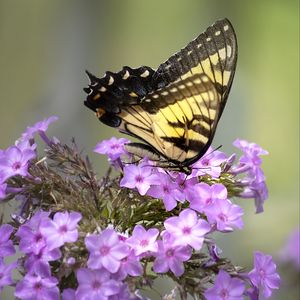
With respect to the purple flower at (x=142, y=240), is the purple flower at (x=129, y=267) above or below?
below

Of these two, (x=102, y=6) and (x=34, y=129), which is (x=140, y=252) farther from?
(x=102, y=6)

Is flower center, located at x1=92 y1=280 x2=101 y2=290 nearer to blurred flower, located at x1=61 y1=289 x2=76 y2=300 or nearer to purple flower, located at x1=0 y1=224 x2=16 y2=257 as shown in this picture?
blurred flower, located at x1=61 y1=289 x2=76 y2=300

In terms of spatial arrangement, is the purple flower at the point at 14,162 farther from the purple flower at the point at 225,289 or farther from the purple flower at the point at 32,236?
the purple flower at the point at 225,289

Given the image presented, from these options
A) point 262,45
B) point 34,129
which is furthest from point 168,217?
point 262,45

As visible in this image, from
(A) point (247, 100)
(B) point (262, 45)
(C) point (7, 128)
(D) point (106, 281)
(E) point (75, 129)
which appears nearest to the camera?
(D) point (106, 281)

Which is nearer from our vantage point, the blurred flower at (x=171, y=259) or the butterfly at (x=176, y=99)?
the blurred flower at (x=171, y=259)

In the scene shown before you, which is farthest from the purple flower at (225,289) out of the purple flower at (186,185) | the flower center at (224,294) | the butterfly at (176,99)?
the butterfly at (176,99)

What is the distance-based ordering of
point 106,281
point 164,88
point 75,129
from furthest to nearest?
point 75,129 → point 164,88 → point 106,281
